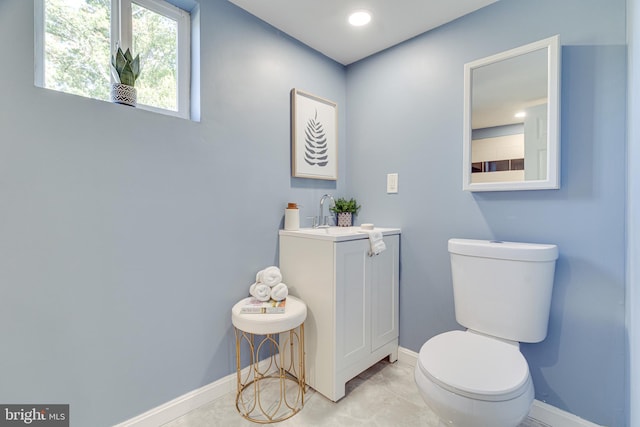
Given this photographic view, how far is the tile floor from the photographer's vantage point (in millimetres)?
1387

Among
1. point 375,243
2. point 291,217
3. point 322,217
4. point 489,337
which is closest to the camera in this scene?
point 489,337

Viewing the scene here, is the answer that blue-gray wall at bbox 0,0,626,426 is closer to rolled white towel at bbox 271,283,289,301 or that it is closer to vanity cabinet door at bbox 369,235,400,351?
vanity cabinet door at bbox 369,235,400,351

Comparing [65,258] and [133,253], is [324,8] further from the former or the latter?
[65,258]

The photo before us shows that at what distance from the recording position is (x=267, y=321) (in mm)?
1335

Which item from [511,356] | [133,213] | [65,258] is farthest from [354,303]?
[65,258]

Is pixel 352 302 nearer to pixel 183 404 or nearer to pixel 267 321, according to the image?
pixel 267 321

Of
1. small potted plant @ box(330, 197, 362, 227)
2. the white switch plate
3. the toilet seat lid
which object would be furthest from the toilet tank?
small potted plant @ box(330, 197, 362, 227)

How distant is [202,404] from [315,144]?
173cm

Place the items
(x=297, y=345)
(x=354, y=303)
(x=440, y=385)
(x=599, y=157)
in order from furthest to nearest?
(x=297, y=345)
(x=354, y=303)
(x=599, y=157)
(x=440, y=385)

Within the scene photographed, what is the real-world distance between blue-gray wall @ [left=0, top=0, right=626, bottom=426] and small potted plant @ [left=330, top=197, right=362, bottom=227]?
0.36 m

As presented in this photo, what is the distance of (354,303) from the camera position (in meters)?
1.61

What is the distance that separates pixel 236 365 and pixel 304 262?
2.36ft

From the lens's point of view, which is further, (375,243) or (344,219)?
(344,219)

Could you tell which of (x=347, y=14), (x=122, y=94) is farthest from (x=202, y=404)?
(x=347, y=14)
